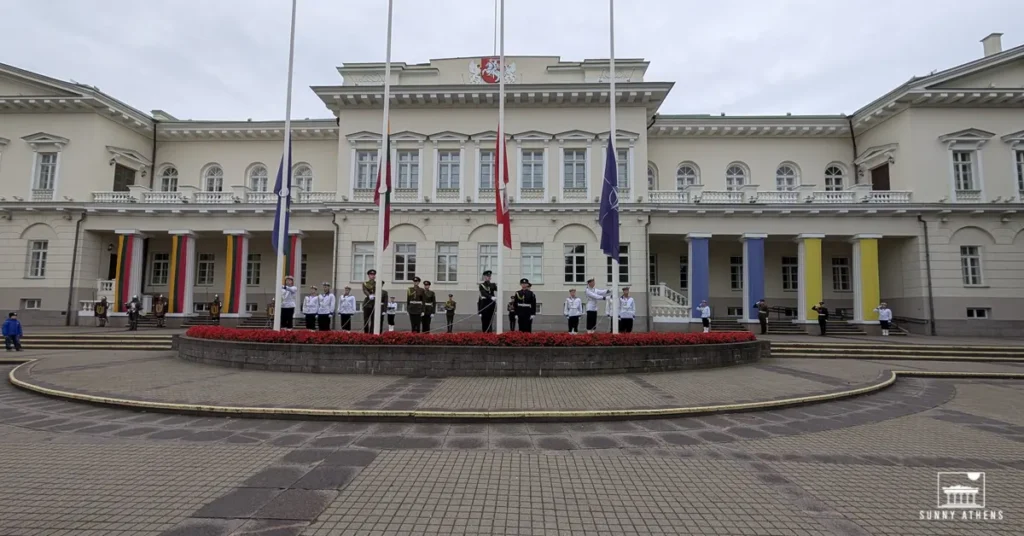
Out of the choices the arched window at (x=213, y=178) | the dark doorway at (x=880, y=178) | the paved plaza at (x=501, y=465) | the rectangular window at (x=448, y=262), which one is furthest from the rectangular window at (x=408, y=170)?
the dark doorway at (x=880, y=178)

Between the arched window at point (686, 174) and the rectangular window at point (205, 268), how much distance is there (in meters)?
28.1

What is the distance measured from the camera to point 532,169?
24094mm

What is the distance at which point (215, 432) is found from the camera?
6.54 meters

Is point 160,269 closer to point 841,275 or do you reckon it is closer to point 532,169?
point 532,169

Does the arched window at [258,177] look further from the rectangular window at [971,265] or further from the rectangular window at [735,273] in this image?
the rectangular window at [971,265]

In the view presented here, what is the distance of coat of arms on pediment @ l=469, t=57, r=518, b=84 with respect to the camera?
24656mm

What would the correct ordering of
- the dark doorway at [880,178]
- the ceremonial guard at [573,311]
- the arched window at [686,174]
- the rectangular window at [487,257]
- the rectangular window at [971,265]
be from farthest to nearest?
the arched window at [686,174]
the dark doorway at [880,178]
the rectangular window at [487,257]
the rectangular window at [971,265]
the ceremonial guard at [573,311]

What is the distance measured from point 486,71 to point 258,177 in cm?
1564

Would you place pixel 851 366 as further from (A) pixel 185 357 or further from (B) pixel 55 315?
(B) pixel 55 315

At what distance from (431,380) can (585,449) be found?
5.35 metres

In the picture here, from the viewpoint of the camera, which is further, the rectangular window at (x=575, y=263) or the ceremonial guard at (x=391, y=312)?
the rectangular window at (x=575, y=263)

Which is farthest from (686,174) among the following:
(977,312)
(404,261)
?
(404,261)

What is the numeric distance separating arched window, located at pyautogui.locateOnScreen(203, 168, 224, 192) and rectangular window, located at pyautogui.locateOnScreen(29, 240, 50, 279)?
8140mm

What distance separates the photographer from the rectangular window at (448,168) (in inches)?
960
